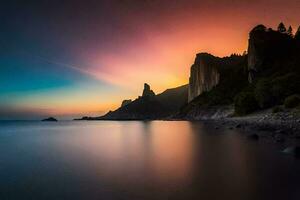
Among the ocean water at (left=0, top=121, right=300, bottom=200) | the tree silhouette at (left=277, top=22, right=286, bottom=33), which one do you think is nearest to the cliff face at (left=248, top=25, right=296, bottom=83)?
the tree silhouette at (left=277, top=22, right=286, bottom=33)

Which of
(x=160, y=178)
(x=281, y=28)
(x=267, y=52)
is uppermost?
(x=281, y=28)

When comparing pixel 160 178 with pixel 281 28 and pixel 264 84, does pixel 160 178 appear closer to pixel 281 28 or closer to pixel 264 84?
pixel 264 84

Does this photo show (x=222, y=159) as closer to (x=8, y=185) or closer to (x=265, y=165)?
(x=265, y=165)

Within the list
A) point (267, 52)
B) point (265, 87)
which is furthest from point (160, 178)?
point (267, 52)

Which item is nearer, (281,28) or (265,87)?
(265,87)

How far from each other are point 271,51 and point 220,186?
14039 cm

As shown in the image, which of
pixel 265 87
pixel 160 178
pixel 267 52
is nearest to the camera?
pixel 160 178

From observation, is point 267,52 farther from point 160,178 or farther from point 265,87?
point 160,178

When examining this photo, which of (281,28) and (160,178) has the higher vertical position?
(281,28)

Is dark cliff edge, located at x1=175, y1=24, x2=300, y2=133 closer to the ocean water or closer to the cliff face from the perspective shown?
the cliff face

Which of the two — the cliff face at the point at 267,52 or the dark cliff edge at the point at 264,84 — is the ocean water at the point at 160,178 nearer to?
the dark cliff edge at the point at 264,84

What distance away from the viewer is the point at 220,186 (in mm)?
16047

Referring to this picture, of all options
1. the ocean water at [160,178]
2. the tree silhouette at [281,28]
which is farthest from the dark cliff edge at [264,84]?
the ocean water at [160,178]

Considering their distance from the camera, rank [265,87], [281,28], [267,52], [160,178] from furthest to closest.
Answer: [281,28]
[267,52]
[265,87]
[160,178]
